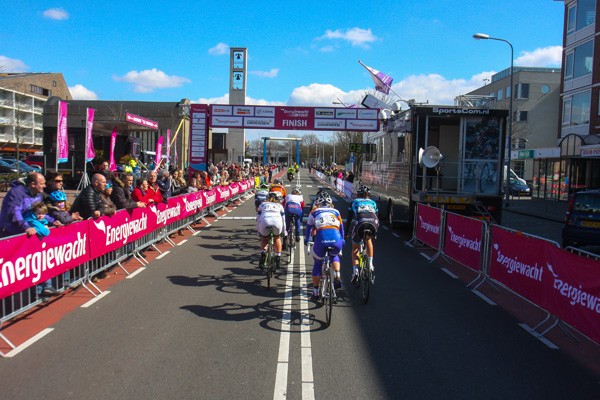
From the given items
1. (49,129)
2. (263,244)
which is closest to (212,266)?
(263,244)

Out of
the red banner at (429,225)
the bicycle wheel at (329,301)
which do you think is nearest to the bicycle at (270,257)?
the bicycle wheel at (329,301)

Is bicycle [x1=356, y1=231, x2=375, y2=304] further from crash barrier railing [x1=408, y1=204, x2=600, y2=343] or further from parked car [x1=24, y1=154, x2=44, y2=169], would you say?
parked car [x1=24, y1=154, x2=44, y2=169]

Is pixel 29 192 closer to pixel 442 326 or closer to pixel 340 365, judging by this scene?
pixel 340 365

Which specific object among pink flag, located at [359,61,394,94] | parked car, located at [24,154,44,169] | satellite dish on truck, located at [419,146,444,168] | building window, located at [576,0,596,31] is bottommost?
parked car, located at [24,154,44,169]

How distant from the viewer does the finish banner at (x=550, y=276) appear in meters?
5.47

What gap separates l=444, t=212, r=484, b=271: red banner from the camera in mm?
8969

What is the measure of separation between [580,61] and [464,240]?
3347cm

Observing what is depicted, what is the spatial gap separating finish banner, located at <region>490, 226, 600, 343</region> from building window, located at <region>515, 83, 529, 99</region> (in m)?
58.4

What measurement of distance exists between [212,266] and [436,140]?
954 centimetres

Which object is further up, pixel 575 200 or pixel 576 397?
pixel 575 200

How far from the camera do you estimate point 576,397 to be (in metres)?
4.53

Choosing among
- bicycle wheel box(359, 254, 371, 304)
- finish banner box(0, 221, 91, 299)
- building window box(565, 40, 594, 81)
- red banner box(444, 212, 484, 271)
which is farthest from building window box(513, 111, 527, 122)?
finish banner box(0, 221, 91, 299)

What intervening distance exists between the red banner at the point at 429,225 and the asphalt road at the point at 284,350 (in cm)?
277

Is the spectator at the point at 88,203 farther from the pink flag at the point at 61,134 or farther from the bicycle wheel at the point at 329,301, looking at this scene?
the pink flag at the point at 61,134
